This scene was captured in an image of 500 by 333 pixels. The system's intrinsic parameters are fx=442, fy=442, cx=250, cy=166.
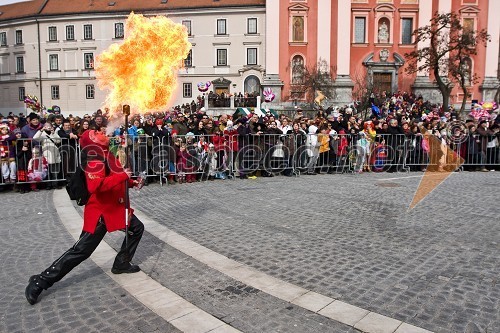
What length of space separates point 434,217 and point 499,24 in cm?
4730

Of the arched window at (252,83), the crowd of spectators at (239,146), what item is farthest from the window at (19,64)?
the crowd of spectators at (239,146)

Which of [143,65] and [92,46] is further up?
[92,46]

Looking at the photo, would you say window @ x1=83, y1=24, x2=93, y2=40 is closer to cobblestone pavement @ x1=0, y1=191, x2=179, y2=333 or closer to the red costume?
cobblestone pavement @ x1=0, y1=191, x2=179, y2=333

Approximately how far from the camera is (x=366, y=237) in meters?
7.07

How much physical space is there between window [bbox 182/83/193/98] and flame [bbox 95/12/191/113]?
4737 centimetres

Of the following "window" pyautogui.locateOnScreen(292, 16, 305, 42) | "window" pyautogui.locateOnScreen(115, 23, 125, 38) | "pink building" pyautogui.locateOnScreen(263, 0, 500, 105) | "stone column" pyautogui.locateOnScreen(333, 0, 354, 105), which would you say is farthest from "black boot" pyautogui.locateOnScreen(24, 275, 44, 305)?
"window" pyautogui.locateOnScreen(115, 23, 125, 38)

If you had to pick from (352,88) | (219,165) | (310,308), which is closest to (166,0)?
(352,88)

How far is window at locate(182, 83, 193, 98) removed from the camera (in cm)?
5666

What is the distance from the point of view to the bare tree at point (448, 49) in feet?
130

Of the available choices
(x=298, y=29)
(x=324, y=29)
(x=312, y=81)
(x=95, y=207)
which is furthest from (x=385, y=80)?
(x=95, y=207)

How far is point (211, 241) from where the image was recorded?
687 cm

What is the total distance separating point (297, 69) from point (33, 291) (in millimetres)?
44401

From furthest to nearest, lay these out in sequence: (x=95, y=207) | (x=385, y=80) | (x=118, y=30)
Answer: (x=118, y=30) → (x=385, y=80) → (x=95, y=207)

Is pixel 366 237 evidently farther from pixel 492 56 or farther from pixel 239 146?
pixel 492 56
